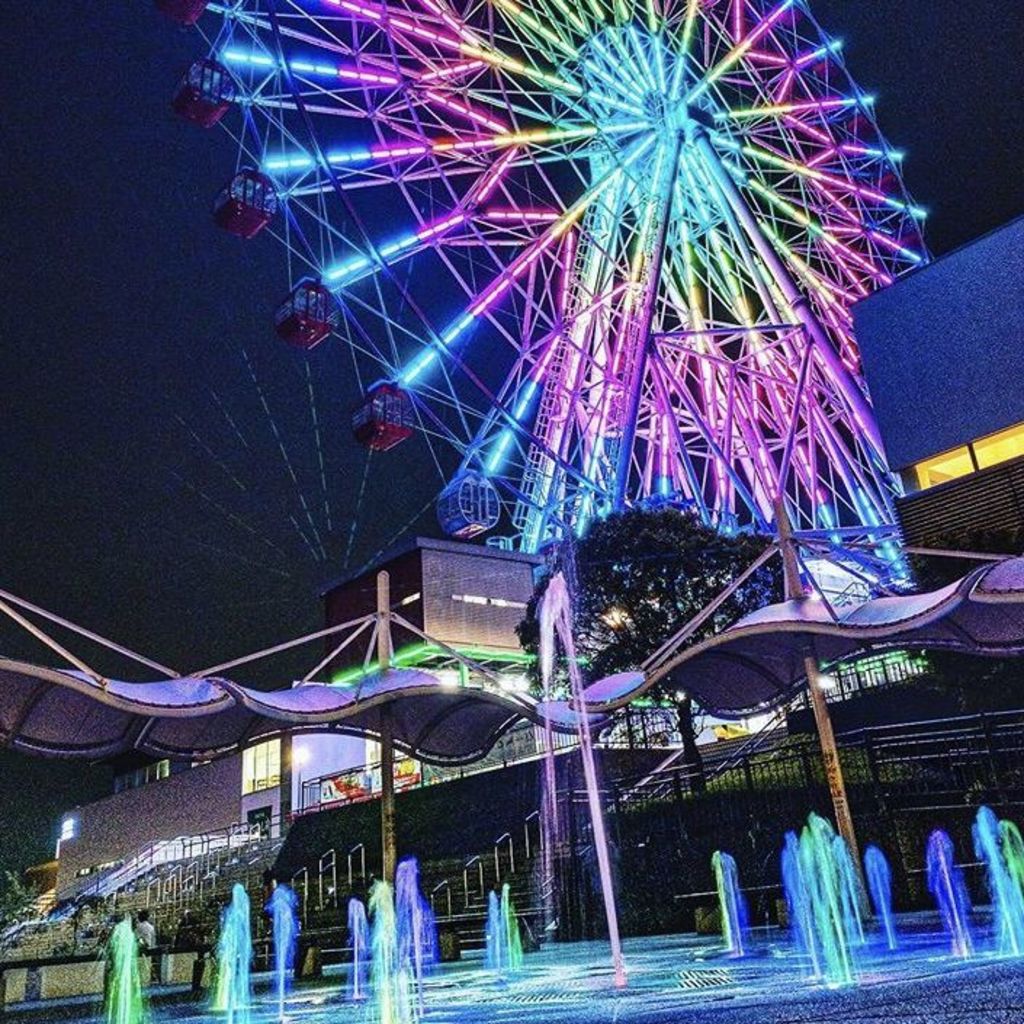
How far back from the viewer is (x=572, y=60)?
2302 centimetres

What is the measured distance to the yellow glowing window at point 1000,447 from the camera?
1645cm

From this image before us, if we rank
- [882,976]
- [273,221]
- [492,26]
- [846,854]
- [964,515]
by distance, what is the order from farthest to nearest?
1. [492,26]
2. [273,221]
3. [964,515]
4. [846,854]
5. [882,976]

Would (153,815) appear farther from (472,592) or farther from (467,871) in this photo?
(467,871)

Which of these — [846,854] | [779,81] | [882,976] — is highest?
[779,81]

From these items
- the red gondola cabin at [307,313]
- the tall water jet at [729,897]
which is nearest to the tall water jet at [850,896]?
the tall water jet at [729,897]

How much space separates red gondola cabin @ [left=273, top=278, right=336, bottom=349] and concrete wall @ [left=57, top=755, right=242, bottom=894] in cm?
1801

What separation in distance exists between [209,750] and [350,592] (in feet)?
95.0

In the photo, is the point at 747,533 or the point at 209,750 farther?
the point at 747,533

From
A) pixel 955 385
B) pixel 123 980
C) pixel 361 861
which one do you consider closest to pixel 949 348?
pixel 955 385

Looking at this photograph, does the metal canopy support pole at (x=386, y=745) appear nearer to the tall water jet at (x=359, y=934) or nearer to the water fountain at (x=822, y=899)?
the tall water jet at (x=359, y=934)

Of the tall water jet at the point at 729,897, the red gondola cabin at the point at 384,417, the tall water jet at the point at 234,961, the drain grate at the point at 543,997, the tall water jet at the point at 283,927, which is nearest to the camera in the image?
the drain grate at the point at 543,997

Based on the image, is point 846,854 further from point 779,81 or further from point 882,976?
point 779,81

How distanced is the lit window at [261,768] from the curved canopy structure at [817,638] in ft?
81.0

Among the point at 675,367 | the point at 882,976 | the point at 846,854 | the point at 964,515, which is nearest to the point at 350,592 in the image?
the point at 675,367
